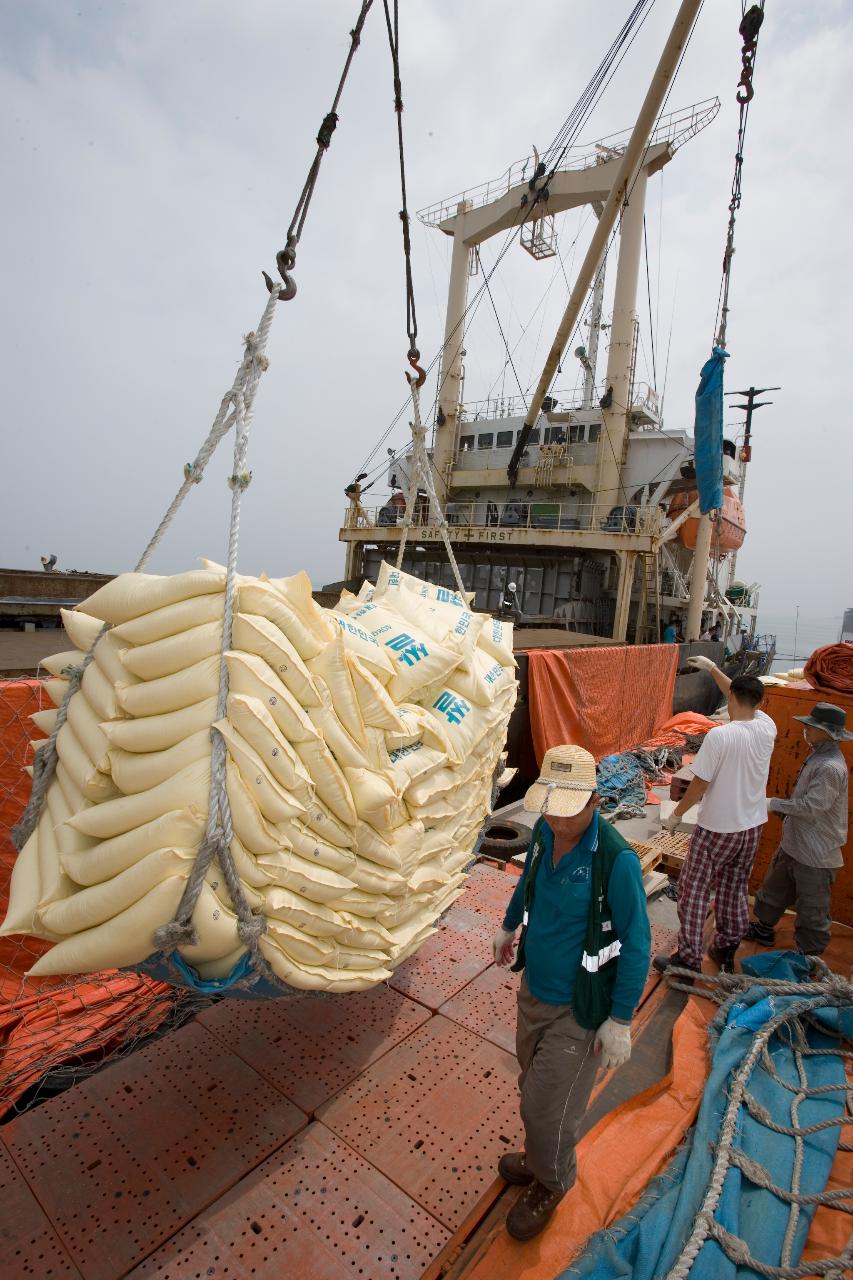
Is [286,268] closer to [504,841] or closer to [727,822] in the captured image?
[727,822]

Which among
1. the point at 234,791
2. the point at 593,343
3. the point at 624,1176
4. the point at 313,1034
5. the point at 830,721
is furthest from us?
the point at 593,343

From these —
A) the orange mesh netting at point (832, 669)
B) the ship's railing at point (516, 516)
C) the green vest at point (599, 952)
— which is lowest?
the green vest at point (599, 952)

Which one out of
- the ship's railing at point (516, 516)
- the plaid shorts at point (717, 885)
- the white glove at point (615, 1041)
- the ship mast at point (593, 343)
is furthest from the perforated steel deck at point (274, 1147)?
the ship mast at point (593, 343)

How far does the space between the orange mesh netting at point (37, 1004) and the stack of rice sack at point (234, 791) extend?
0.86m

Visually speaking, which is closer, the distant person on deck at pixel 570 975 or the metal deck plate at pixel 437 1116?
the distant person on deck at pixel 570 975

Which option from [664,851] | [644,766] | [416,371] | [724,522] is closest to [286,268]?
[416,371]

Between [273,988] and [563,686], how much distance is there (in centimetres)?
647

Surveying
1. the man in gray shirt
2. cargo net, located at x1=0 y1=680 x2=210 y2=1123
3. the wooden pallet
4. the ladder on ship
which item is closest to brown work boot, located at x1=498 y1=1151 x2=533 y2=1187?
cargo net, located at x1=0 y1=680 x2=210 y2=1123

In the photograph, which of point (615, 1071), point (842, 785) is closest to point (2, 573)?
point (615, 1071)

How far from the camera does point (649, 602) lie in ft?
55.9

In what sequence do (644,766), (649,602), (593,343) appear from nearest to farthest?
(644,766), (649,602), (593,343)

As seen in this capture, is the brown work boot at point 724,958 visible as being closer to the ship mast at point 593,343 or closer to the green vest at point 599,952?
the green vest at point 599,952

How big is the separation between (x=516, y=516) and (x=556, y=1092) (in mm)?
16454

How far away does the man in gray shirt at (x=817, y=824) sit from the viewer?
343 cm
